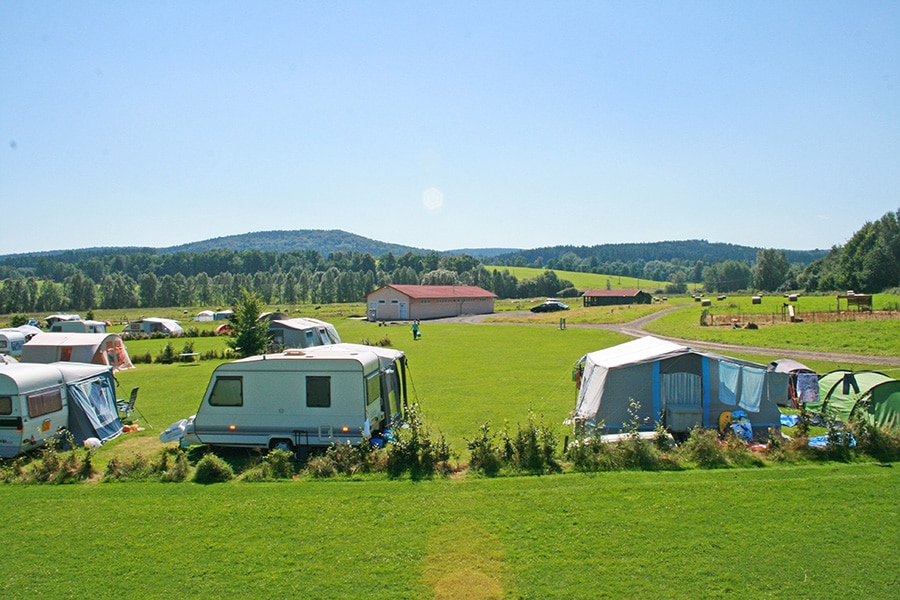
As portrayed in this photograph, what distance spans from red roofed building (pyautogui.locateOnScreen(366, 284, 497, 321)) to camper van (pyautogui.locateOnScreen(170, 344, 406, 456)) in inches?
1960

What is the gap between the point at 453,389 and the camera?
1947 centimetres

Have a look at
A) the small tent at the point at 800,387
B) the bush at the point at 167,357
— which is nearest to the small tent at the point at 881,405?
the small tent at the point at 800,387

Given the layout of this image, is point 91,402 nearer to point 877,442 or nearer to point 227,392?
point 227,392

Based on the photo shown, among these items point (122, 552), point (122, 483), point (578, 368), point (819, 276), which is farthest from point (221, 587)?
point (819, 276)

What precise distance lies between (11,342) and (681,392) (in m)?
36.5

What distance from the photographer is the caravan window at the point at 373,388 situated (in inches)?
471

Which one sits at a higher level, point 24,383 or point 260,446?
point 24,383

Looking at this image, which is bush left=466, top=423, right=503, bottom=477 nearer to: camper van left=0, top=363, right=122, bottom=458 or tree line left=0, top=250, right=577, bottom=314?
camper van left=0, top=363, right=122, bottom=458

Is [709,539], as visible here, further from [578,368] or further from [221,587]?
[578,368]

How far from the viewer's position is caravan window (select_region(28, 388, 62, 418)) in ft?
40.3

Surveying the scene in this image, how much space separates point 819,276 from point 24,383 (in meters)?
106

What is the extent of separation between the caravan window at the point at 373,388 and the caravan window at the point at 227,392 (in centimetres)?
279

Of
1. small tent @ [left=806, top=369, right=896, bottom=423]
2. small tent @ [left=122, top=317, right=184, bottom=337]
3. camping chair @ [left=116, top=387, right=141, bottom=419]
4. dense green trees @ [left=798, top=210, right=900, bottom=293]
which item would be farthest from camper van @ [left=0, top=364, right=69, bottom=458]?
dense green trees @ [left=798, top=210, right=900, bottom=293]

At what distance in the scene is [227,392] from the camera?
12.2 meters
